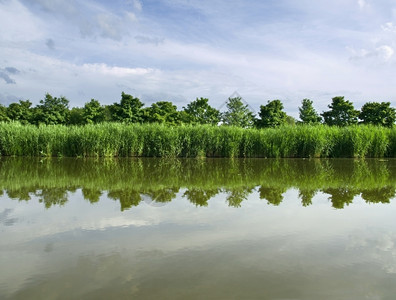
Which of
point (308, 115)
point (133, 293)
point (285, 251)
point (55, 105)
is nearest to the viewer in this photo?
point (133, 293)

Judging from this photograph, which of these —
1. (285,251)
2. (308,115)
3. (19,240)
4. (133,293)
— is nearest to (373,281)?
(285,251)

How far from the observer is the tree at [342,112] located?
26781mm

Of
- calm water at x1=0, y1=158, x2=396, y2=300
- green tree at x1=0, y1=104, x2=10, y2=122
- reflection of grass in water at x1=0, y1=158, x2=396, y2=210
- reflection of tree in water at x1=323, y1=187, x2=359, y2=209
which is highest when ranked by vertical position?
green tree at x1=0, y1=104, x2=10, y2=122

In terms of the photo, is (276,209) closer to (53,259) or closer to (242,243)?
(242,243)

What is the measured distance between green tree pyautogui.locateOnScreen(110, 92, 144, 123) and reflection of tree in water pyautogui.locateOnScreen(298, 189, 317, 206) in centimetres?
2107

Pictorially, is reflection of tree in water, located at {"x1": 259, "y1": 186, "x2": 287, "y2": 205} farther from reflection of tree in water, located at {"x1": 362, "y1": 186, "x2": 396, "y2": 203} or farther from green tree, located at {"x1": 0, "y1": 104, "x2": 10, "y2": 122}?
green tree, located at {"x1": 0, "y1": 104, "x2": 10, "y2": 122}

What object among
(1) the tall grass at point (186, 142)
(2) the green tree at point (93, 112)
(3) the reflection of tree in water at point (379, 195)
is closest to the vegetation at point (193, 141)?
(1) the tall grass at point (186, 142)

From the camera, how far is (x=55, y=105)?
30.2 metres

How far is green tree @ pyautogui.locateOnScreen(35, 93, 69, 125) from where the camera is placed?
96.4 feet

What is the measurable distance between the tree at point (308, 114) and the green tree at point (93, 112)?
16457mm

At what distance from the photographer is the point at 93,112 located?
2808 centimetres

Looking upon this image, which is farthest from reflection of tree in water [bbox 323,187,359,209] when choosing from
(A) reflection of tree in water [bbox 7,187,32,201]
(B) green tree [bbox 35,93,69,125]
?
(B) green tree [bbox 35,93,69,125]

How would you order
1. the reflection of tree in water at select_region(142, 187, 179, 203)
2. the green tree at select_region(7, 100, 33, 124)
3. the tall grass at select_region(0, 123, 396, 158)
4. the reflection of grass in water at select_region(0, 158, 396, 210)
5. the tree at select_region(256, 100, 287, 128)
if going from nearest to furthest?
the reflection of tree in water at select_region(142, 187, 179, 203), the reflection of grass in water at select_region(0, 158, 396, 210), the tall grass at select_region(0, 123, 396, 158), the tree at select_region(256, 100, 287, 128), the green tree at select_region(7, 100, 33, 124)

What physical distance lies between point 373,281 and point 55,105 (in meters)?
31.3
